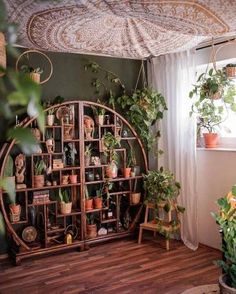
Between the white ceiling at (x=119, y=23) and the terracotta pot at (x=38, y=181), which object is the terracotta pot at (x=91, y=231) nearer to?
the terracotta pot at (x=38, y=181)

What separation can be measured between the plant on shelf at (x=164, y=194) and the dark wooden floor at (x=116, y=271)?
0.85ft

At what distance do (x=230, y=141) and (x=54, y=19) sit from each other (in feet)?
7.25

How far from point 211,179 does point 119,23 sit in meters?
1.88

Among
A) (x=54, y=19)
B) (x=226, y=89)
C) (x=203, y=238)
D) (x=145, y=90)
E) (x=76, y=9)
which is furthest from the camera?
(x=145, y=90)

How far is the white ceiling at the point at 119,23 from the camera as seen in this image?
69.0 inches

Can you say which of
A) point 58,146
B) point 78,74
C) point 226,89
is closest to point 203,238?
point 226,89

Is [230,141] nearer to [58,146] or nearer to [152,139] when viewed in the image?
[152,139]

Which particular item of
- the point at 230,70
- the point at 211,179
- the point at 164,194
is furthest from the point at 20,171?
the point at 230,70

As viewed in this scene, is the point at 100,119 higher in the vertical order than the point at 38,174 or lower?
higher

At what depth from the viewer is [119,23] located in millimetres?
2445

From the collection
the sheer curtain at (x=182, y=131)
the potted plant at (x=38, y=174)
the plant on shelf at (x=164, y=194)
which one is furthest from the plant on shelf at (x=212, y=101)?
the potted plant at (x=38, y=174)

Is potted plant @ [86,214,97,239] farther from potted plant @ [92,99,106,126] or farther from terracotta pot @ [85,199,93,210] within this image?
potted plant @ [92,99,106,126]

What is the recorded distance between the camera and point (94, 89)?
3.78 meters

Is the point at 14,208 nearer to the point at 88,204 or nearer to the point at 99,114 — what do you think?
the point at 88,204
